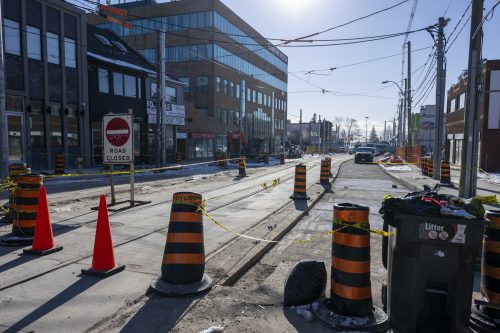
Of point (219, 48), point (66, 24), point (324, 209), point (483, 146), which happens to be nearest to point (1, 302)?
point (324, 209)

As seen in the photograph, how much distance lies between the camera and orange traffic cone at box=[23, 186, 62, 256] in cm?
587

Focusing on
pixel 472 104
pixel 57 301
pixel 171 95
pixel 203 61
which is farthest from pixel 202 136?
pixel 57 301

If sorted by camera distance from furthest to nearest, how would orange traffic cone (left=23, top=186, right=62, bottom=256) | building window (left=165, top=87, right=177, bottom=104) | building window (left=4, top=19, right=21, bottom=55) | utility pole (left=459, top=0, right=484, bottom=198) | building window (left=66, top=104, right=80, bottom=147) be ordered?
building window (left=165, top=87, right=177, bottom=104) → building window (left=66, top=104, right=80, bottom=147) → building window (left=4, top=19, right=21, bottom=55) → utility pole (left=459, top=0, right=484, bottom=198) → orange traffic cone (left=23, top=186, right=62, bottom=256)

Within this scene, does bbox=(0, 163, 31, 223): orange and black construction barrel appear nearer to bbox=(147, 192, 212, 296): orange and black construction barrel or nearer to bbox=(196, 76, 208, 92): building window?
bbox=(147, 192, 212, 296): orange and black construction barrel

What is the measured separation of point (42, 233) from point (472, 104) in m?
11.6

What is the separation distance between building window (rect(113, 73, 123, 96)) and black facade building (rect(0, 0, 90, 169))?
10.6 ft

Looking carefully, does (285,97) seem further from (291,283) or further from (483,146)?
(291,283)

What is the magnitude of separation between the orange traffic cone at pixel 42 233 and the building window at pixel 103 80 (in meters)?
24.4

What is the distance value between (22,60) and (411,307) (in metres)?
24.6

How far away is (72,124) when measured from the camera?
2584 centimetres

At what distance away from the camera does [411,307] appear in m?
3.59

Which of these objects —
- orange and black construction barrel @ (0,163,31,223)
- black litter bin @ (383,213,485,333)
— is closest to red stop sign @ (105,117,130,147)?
orange and black construction barrel @ (0,163,31,223)

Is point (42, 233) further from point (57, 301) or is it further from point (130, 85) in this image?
point (130, 85)

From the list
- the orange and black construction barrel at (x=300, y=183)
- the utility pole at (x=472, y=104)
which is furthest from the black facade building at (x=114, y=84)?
the utility pole at (x=472, y=104)
